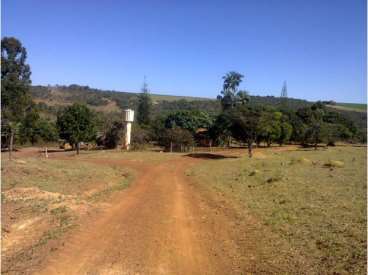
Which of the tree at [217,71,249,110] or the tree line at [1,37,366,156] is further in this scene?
the tree at [217,71,249,110]

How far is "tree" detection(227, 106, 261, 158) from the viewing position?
38281mm

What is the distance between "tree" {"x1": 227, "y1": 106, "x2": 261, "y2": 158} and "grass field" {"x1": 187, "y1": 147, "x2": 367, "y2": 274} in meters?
12.9

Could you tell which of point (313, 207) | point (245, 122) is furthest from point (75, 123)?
point (313, 207)

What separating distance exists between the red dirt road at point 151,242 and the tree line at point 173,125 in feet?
61.8

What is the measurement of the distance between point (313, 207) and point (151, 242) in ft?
20.7

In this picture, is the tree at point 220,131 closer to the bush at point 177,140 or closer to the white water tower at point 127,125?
the bush at point 177,140

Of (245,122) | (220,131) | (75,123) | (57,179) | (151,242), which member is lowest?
(151,242)

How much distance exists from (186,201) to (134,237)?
5.73m

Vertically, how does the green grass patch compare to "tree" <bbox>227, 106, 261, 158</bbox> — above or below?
below

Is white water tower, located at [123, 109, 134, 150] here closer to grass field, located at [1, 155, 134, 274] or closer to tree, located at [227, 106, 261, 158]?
tree, located at [227, 106, 261, 158]

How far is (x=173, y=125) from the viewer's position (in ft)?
→ 196

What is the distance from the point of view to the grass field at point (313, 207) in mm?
9063

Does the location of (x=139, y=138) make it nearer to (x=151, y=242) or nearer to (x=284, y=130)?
(x=284, y=130)

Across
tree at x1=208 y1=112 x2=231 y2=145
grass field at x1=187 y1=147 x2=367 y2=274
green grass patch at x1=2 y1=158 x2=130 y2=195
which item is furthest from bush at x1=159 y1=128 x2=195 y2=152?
green grass patch at x1=2 y1=158 x2=130 y2=195
